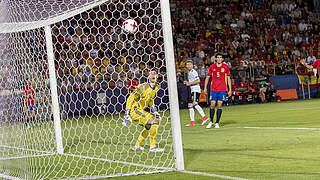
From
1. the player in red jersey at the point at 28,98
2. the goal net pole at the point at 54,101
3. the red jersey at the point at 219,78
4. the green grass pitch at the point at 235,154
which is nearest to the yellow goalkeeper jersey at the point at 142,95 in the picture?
the green grass pitch at the point at 235,154

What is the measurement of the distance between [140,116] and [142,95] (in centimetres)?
47

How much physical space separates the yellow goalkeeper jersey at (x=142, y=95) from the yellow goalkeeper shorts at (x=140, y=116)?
0.11 m

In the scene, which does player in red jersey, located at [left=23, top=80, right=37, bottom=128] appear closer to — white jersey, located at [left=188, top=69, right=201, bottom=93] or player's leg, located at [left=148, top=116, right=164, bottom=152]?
player's leg, located at [left=148, top=116, right=164, bottom=152]

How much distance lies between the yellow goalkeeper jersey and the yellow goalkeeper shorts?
0.11 m

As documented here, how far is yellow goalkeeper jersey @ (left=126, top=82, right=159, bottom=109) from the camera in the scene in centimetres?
772

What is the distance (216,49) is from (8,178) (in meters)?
19.2

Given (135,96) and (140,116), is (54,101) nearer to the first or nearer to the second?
(135,96)

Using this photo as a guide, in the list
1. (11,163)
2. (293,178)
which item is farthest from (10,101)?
(293,178)

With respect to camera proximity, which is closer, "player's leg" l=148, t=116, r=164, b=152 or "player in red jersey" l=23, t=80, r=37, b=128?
"player's leg" l=148, t=116, r=164, b=152

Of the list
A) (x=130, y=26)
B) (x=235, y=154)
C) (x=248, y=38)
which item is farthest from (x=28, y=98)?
(x=248, y=38)

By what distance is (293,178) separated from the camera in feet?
15.7

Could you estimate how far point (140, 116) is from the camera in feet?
24.9

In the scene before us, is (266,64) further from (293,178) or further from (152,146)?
(293,178)

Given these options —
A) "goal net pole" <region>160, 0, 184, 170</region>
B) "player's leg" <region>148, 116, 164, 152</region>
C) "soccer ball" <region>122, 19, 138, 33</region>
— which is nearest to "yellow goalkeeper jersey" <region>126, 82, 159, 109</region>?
"player's leg" <region>148, 116, 164, 152</region>
